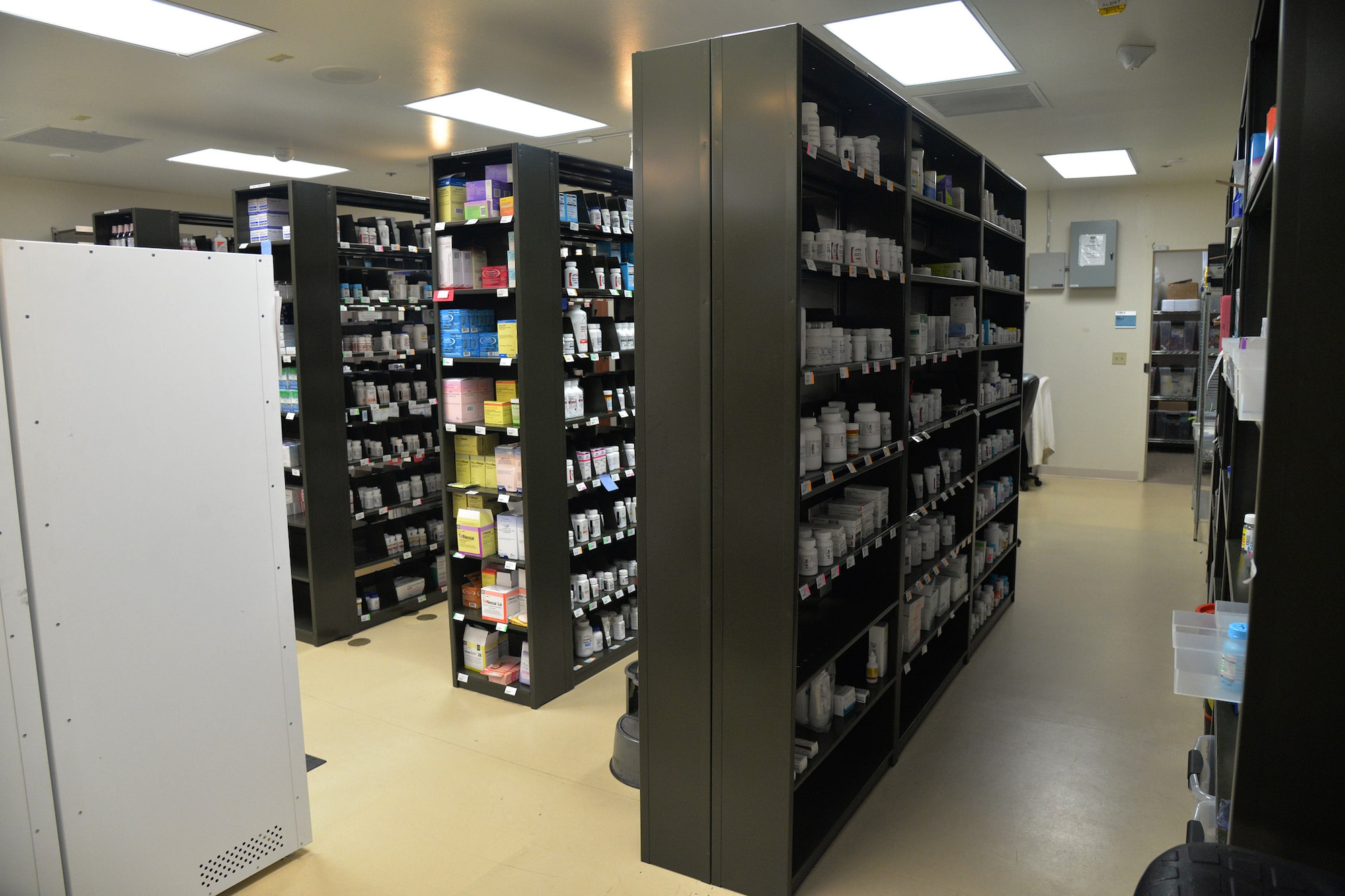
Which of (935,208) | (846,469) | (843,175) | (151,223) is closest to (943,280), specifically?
(935,208)

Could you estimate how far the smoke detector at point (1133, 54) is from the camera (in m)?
4.94

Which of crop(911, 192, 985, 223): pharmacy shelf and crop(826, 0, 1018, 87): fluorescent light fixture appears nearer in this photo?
crop(911, 192, 985, 223): pharmacy shelf

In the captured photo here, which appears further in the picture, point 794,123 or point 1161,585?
point 1161,585

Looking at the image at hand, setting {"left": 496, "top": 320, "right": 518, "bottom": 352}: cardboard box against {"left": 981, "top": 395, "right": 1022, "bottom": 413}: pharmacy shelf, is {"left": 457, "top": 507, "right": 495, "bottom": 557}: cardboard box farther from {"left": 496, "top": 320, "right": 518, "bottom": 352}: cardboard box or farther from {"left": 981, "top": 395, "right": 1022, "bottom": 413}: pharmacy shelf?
{"left": 981, "top": 395, "right": 1022, "bottom": 413}: pharmacy shelf

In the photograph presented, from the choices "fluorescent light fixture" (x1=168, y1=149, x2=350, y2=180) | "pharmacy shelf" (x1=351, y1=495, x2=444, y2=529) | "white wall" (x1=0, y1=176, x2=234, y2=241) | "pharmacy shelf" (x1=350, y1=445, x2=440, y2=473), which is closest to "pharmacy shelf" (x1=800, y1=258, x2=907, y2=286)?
"pharmacy shelf" (x1=351, y1=495, x2=444, y2=529)

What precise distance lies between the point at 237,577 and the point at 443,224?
7.27 feet

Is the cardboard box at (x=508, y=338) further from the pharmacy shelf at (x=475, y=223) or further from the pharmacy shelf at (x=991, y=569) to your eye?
the pharmacy shelf at (x=991, y=569)

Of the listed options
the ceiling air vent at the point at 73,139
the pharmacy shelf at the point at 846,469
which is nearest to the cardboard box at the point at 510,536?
the pharmacy shelf at the point at 846,469

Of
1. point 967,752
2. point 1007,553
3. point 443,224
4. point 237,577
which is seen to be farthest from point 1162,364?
point 237,577

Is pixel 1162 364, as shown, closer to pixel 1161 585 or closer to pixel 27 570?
pixel 1161 585

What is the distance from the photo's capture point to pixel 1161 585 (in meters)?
6.28

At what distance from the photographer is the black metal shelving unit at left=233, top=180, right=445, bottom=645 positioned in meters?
5.04

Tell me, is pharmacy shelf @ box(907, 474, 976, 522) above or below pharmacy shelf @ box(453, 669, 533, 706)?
above

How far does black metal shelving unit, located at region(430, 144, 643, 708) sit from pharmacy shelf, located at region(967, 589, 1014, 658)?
2.06 metres
